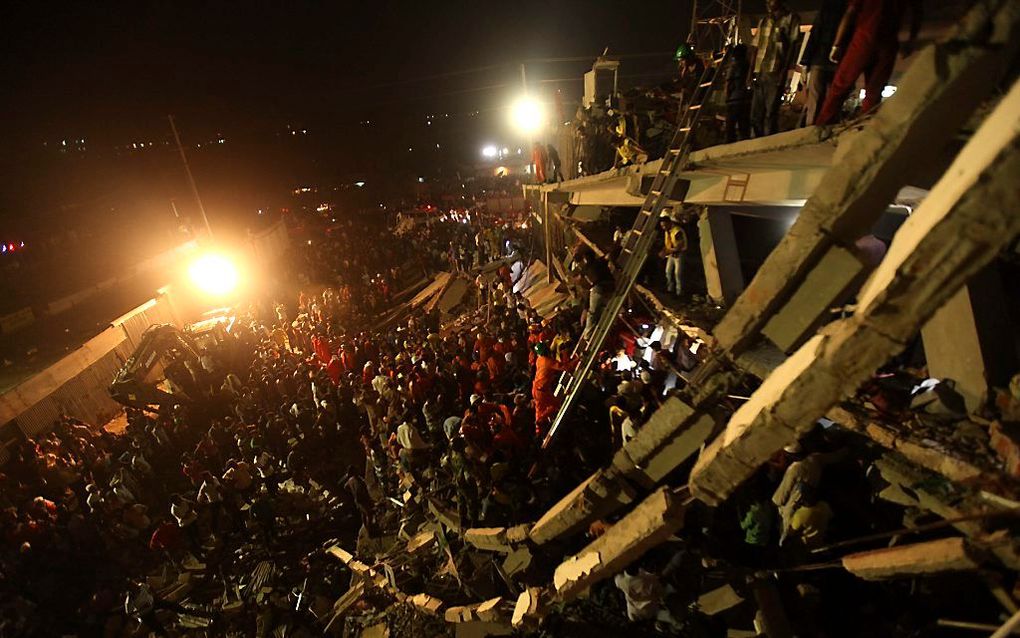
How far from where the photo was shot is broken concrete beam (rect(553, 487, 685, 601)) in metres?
4.52

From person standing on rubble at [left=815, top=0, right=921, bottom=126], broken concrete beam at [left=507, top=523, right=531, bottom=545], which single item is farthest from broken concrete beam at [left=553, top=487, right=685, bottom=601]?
person standing on rubble at [left=815, top=0, right=921, bottom=126]

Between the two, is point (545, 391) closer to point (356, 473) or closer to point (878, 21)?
point (356, 473)

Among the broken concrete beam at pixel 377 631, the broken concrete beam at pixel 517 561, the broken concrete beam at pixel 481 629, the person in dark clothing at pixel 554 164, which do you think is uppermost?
the person in dark clothing at pixel 554 164

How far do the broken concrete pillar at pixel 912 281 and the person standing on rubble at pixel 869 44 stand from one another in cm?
297

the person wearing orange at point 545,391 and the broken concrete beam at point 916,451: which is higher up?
the broken concrete beam at point 916,451

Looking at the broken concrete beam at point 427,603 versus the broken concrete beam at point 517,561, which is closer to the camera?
the broken concrete beam at point 517,561

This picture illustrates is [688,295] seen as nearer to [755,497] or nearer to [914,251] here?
[755,497]

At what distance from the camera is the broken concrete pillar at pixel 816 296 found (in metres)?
2.89

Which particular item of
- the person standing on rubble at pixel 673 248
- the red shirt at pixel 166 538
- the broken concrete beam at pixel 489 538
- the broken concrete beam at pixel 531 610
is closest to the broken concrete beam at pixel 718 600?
the broken concrete beam at pixel 531 610

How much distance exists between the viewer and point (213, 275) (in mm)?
24078

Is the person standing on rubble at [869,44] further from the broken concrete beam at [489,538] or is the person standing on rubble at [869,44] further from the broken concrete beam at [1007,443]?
the broken concrete beam at [489,538]

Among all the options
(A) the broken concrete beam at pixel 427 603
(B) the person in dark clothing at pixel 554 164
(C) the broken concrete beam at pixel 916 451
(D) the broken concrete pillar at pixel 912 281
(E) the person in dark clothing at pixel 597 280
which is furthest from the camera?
(B) the person in dark clothing at pixel 554 164

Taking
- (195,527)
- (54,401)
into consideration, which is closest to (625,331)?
(195,527)

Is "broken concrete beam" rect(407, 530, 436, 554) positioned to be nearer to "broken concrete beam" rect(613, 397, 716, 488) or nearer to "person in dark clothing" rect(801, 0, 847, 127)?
"broken concrete beam" rect(613, 397, 716, 488)
